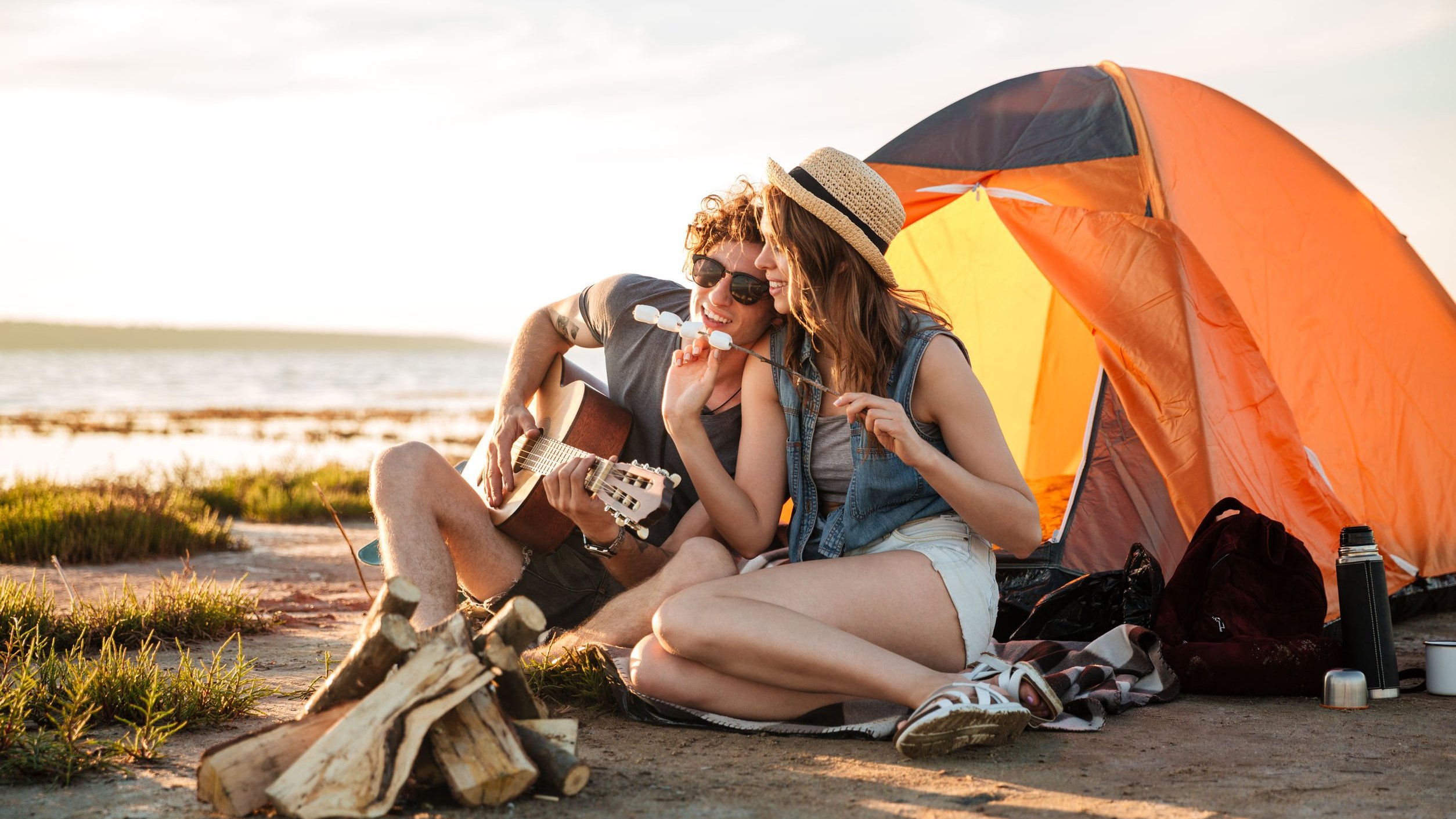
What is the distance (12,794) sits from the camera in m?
2.13

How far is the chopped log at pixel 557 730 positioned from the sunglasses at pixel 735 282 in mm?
1283

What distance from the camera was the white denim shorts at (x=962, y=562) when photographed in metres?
2.66

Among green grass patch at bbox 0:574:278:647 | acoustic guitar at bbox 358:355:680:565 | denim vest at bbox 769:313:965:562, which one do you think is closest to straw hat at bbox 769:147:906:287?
denim vest at bbox 769:313:965:562

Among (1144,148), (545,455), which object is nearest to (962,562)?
(545,455)

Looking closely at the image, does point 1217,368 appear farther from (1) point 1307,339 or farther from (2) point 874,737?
(2) point 874,737

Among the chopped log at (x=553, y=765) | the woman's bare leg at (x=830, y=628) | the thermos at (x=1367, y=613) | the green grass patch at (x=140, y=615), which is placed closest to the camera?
the chopped log at (x=553, y=765)

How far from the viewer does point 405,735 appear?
1963mm

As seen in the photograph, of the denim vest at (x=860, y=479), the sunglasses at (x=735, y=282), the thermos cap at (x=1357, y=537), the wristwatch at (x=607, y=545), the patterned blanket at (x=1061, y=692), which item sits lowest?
the patterned blanket at (x=1061, y=692)

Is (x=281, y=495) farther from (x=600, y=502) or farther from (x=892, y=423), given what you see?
(x=892, y=423)

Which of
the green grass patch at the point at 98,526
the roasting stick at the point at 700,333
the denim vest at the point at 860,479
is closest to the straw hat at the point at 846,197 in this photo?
the denim vest at the point at 860,479

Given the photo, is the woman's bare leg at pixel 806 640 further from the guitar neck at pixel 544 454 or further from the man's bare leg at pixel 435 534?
the guitar neck at pixel 544 454

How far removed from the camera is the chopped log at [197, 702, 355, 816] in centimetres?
196

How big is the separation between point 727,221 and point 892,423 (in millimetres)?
973

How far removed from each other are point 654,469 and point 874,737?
33.2 inches
